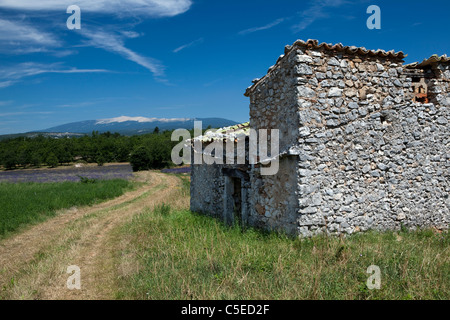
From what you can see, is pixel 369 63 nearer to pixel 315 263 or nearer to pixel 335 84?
pixel 335 84

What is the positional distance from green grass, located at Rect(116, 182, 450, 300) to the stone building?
1.96 ft

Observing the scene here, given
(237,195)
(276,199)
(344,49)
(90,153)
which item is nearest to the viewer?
(344,49)

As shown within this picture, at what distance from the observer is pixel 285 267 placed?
5.44m

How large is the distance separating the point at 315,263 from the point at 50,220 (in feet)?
39.4

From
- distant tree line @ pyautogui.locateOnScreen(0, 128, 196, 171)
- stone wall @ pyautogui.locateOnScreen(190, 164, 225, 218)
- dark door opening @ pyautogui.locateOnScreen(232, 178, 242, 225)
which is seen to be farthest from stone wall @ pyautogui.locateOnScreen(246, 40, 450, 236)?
distant tree line @ pyautogui.locateOnScreen(0, 128, 196, 171)

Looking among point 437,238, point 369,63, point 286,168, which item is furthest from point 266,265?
point 369,63

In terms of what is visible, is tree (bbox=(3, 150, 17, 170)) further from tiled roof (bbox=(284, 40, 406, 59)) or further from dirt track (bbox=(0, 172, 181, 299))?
tiled roof (bbox=(284, 40, 406, 59))

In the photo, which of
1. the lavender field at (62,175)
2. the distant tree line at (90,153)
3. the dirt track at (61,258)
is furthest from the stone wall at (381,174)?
the distant tree line at (90,153)

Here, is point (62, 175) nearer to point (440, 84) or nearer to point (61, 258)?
point (61, 258)

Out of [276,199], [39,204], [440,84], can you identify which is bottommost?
[39,204]

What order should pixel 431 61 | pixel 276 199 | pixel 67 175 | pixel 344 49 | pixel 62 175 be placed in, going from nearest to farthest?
pixel 344 49
pixel 276 199
pixel 431 61
pixel 62 175
pixel 67 175

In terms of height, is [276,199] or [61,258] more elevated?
[276,199]

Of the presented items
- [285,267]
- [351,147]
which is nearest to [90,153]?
[351,147]

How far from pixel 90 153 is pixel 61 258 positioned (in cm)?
5069
